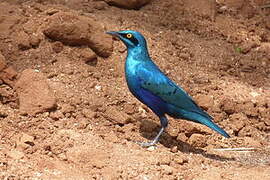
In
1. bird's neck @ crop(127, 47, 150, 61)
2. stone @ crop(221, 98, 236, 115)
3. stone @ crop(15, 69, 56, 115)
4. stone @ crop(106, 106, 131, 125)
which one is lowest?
stone @ crop(221, 98, 236, 115)

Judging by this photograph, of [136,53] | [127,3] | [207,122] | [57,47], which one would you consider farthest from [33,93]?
[127,3]

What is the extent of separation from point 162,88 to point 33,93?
4.26 feet

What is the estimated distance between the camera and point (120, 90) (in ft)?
22.2

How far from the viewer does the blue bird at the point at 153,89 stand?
610cm

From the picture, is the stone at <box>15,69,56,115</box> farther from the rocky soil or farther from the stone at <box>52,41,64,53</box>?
the stone at <box>52,41,64,53</box>

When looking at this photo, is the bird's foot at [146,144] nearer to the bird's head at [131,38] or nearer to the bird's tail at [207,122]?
the bird's tail at [207,122]

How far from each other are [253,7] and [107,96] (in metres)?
3.12

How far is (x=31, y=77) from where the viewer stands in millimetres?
6312

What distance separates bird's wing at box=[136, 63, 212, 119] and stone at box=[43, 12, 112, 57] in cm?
98

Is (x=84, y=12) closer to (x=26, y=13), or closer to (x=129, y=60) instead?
(x=26, y=13)

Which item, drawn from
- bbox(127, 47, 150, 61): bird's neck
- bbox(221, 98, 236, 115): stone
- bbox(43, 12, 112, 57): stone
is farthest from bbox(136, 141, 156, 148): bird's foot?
bbox(43, 12, 112, 57): stone

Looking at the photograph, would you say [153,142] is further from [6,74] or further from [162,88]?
[6,74]

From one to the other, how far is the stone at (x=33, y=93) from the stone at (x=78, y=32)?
2.14 ft

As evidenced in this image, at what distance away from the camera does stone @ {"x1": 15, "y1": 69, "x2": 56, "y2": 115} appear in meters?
6.12
